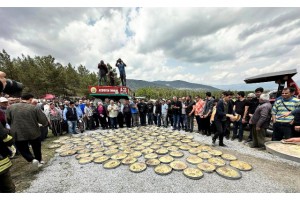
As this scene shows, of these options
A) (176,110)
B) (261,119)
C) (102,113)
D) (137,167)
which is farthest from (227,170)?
(102,113)

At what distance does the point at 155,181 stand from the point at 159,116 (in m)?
5.69

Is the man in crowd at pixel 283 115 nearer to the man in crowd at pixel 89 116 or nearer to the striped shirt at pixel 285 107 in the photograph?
the striped shirt at pixel 285 107

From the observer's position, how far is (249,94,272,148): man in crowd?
13.7 feet

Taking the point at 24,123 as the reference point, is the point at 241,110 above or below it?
below

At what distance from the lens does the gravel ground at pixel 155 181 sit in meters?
2.54

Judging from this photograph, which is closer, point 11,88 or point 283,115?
point 11,88

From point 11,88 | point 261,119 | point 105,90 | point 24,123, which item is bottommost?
point 261,119

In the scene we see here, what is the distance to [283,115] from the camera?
364 centimetres

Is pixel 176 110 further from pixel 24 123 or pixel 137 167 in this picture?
pixel 24 123

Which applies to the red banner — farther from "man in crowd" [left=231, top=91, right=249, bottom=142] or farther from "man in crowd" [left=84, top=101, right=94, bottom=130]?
"man in crowd" [left=231, top=91, right=249, bottom=142]

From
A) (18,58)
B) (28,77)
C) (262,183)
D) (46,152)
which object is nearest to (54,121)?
(46,152)

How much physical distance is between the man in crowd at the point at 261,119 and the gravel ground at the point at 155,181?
1.02m

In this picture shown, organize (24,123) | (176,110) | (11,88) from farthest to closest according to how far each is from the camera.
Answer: (176,110) → (24,123) → (11,88)

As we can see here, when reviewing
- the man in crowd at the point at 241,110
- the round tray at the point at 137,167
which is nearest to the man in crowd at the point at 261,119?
the man in crowd at the point at 241,110
